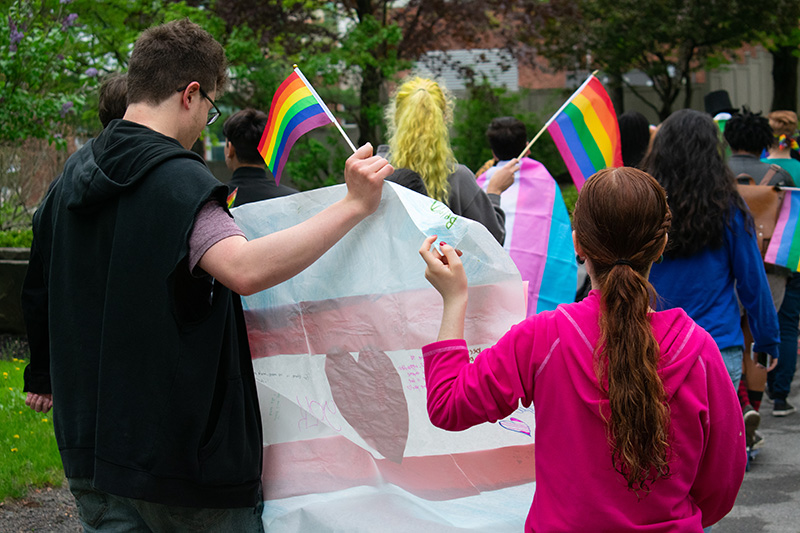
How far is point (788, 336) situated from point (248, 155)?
13.6ft

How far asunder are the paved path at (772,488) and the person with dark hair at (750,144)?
1780 millimetres

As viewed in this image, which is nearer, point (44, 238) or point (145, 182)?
point (145, 182)

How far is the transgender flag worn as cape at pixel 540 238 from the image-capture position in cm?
480

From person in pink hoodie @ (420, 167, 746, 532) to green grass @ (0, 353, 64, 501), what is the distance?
305 centimetres

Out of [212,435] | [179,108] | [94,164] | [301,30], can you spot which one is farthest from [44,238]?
[301,30]

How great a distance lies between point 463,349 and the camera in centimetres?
204

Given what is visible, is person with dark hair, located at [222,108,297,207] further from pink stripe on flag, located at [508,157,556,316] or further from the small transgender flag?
the small transgender flag

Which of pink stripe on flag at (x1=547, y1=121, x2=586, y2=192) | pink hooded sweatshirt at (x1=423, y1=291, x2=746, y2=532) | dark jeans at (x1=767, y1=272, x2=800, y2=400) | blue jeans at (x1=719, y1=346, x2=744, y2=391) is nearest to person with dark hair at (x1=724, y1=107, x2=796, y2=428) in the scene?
dark jeans at (x1=767, y1=272, x2=800, y2=400)

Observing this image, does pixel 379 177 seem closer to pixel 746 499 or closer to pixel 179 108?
pixel 179 108

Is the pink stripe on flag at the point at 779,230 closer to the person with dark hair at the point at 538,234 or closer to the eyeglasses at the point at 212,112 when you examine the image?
the person with dark hair at the point at 538,234

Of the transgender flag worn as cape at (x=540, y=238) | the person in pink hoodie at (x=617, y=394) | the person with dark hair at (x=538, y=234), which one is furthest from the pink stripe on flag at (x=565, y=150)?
the person in pink hoodie at (x=617, y=394)

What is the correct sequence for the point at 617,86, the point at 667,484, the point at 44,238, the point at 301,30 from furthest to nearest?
the point at 617,86, the point at 301,30, the point at 44,238, the point at 667,484

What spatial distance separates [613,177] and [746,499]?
11.8ft

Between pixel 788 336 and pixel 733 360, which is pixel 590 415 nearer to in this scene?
pixel 733 360
